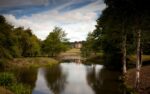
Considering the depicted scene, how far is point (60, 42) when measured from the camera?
9575cm

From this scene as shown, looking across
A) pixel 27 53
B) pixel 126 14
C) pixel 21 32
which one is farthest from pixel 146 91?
pixel 27 53

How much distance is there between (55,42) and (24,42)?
21087mm

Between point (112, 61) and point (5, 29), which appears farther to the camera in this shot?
point (112, 61)

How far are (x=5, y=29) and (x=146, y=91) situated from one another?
112 ft

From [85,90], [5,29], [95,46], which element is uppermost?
[5,29]

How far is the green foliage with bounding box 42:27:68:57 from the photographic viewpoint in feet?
308

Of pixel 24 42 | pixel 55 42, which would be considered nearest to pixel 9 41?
pixel 24 42

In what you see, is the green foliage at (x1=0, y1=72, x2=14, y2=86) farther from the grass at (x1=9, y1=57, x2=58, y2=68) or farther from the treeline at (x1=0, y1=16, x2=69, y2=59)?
the grass at (x1=9, y1=57, x2=58, y2=68)

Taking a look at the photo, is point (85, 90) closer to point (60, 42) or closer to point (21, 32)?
point (21, 32)

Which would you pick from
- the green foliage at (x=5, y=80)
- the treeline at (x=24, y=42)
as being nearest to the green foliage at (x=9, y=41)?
the treeline at (x=24, y=42)

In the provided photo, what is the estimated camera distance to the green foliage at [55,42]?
93.9m

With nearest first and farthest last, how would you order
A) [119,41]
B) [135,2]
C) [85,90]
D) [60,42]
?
[135,2] → [85,90] → [119,41] → [60,42]

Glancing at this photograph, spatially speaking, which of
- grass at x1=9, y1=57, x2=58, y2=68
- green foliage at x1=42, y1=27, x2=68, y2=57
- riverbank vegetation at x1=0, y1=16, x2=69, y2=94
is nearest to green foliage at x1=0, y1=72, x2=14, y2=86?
riverbank vegetation at x1=0, y1=16, x2=69, y2=94

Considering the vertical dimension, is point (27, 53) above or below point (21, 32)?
below
